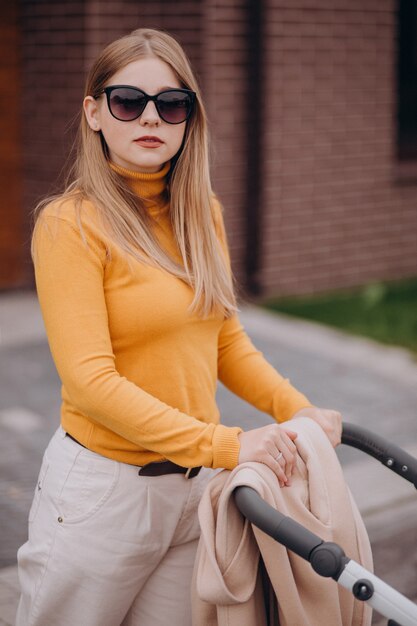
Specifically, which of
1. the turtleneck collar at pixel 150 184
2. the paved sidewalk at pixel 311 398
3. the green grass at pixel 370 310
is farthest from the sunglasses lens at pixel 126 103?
the green grass at pixel 370 310

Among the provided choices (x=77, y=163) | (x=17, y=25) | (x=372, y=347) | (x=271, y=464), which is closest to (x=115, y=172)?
(x=77, y=163)

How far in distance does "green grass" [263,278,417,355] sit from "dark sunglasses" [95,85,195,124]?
5.30 meters

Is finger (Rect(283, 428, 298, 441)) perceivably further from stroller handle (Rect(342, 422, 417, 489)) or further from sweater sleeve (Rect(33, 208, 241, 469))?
stroller handle (Rect(342, 422, 417, 489))

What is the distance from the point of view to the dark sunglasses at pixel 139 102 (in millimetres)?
2350

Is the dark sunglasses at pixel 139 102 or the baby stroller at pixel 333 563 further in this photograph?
the dark sunglasses at pixel 139 102

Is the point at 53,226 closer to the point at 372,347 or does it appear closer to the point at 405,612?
the point at 405,612

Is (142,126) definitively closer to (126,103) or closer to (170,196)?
(126,103)

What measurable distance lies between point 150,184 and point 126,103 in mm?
232

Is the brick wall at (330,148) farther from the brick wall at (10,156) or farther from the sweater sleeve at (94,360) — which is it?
the sweater sleeve at (94,360)

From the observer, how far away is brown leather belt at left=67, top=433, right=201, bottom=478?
241cm

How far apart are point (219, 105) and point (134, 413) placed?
6.59 metres

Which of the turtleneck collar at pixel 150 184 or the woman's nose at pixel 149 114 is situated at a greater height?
the woman's nose at pixel 149 114

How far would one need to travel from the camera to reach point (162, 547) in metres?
2.44

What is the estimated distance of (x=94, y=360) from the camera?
2.23 m
